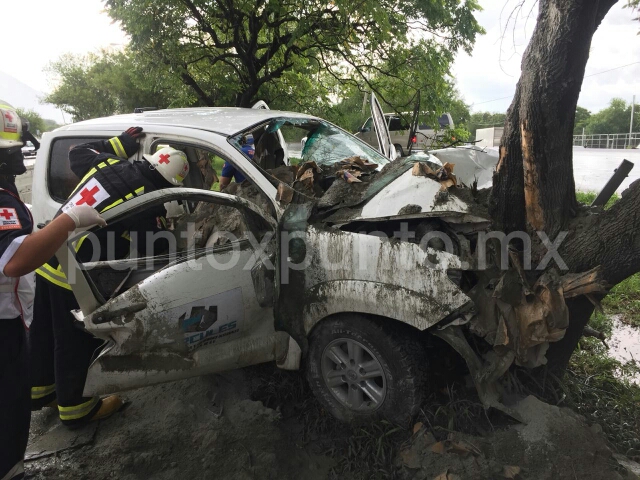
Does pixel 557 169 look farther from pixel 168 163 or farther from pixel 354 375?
pixel 168 163

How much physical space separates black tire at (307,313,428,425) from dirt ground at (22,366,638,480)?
11 cm

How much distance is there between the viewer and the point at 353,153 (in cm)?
393

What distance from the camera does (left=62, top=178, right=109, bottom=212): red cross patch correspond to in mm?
2672

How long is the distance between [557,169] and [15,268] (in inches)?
102

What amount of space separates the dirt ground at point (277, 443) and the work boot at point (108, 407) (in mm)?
44

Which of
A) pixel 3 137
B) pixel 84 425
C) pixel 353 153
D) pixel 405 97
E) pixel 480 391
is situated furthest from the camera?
pixel 405 97

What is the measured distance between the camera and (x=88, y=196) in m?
2.68

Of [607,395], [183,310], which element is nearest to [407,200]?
[183,310]

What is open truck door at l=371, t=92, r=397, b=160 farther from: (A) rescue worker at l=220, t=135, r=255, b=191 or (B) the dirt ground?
(B) the dirt ground

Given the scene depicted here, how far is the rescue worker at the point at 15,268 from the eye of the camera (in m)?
1.83

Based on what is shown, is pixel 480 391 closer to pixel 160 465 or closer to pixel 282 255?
pixel 282 255

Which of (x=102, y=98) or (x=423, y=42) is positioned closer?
(x=423, y=42)

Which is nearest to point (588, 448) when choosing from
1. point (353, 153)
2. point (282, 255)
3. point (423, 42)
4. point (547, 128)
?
point (547, 128)

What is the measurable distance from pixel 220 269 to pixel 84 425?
58.0 inches
